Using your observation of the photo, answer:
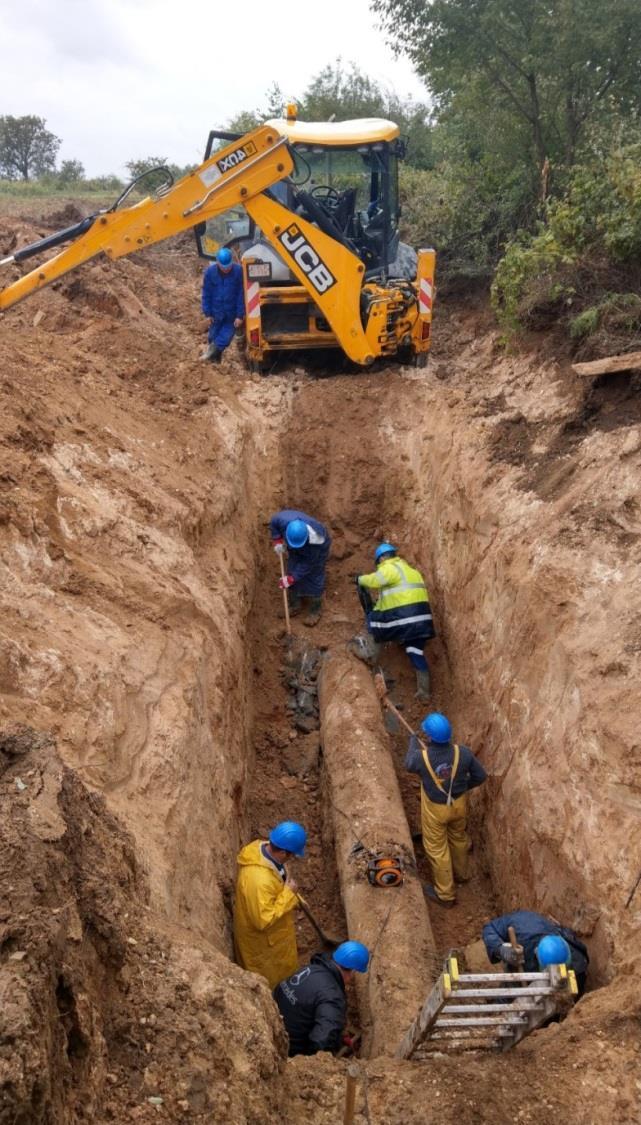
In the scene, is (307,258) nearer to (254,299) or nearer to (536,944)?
(254,299)

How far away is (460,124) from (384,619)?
9948 millimetres

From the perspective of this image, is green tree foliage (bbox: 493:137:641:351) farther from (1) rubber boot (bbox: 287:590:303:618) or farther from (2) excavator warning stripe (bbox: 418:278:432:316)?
(1) rubber boot (bbox: 287:590:303:618)

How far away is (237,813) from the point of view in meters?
6.98

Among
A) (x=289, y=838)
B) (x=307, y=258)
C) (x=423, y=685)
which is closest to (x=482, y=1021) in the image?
(x=289, y=838)

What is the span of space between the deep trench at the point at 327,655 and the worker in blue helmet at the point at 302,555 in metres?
0.19

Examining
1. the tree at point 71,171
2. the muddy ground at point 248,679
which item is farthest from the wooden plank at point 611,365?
the tree at point 71,171

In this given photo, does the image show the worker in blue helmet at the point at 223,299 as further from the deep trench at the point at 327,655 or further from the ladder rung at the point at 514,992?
the ladder rung at the point at 514,992

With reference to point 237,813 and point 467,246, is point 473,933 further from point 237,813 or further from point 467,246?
point 467,246

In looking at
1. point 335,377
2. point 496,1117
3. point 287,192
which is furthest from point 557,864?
point 287,192

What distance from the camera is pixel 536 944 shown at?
17.3 feet

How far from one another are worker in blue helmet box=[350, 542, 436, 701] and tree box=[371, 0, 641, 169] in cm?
737

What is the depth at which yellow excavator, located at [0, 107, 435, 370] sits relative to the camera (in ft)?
30.5

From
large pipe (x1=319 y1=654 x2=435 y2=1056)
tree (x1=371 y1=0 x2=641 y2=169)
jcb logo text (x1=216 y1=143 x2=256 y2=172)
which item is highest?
tree (x1=371 y1=0 x2=641 y2=169)

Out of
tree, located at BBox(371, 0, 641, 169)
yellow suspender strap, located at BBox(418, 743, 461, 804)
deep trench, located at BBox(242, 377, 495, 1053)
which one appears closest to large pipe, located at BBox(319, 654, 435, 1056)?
deep trench, located at BBox(242, 377, 495, 1053)
